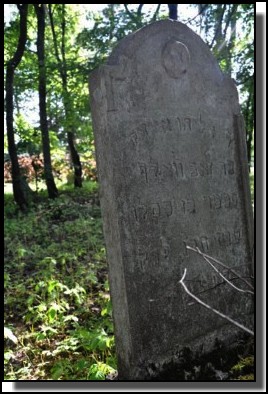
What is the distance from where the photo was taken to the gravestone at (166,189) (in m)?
2.73

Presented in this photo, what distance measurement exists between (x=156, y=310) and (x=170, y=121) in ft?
4.75

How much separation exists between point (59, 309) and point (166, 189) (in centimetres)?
197

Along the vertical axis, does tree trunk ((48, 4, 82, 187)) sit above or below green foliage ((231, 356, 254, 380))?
above

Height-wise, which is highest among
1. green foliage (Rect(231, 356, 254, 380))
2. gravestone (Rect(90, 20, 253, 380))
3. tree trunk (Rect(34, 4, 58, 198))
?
tree trunk (Rect(34, 4, 58, 198))

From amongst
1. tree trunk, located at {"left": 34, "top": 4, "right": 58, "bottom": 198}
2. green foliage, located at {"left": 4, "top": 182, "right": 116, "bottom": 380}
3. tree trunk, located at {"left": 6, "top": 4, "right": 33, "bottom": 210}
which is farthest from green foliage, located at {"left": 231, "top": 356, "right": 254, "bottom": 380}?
tree trunk, located at {"left": 34, "top": 4, "right": 58, "bottom": 198}

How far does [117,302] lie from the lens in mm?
2854

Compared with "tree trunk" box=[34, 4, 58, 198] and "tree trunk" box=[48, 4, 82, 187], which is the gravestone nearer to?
"tree trunk" box=[48, 4, 82, 187]

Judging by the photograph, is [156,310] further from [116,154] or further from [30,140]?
[30,140]

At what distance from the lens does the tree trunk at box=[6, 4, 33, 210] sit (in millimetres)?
10336

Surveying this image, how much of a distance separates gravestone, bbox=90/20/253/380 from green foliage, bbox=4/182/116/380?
0.53 meters

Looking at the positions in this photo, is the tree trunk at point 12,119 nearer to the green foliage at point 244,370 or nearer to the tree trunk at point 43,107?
the tree trunk at point 43,107

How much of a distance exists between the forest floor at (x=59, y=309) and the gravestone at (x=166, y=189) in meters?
0.42

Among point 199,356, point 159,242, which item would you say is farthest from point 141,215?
point 199,356

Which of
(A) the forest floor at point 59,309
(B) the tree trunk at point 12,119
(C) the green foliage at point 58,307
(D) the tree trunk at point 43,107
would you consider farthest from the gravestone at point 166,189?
(D) the tree trunk at point 43,107
